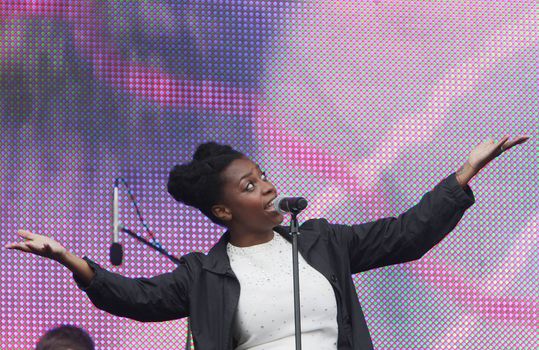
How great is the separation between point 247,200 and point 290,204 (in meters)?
0.33

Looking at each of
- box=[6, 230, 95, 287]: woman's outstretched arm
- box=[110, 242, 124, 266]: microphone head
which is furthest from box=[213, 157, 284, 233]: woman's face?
box=[110, 242, 124, 266]: microphone head

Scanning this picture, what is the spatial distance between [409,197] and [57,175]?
168 centimetres

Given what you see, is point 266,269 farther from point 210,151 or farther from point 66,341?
point 66,341

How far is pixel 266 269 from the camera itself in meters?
2.73

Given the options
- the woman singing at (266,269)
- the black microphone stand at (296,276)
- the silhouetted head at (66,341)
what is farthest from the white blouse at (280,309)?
the silhouetted head at (66,341)

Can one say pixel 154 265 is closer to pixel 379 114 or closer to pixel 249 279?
pixel 379 114

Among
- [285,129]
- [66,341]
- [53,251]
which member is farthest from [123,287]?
[285,129]

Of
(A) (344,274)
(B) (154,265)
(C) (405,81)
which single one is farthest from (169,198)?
(A) (344,274)

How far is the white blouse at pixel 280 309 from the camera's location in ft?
8.61

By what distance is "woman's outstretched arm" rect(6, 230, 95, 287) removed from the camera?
256cm

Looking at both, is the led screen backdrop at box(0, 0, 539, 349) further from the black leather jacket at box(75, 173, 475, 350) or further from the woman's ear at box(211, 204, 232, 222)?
the black leather jacket at box(75, 173, 475, 350)

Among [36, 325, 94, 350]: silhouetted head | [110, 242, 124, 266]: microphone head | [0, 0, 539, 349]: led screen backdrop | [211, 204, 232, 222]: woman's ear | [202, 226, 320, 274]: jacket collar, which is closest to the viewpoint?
[202, 226, 320, 274]: jacket collar

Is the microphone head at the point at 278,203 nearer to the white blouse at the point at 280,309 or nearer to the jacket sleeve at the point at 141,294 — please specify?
the white blouse at the point at 280,309

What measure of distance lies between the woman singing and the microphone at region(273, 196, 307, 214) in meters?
0.14
